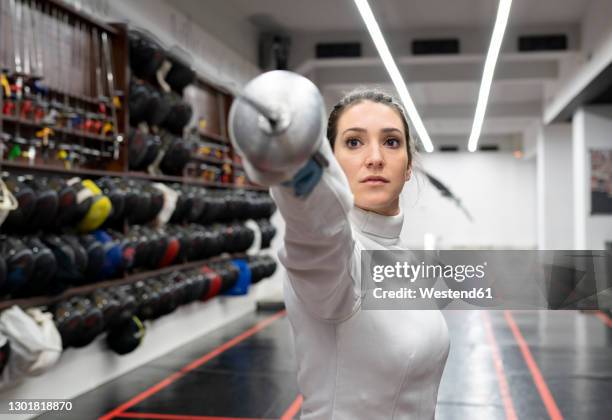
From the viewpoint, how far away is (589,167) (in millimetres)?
10312

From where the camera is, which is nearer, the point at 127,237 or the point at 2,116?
the point at 2,116

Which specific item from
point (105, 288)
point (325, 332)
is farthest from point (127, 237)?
point (325, 332)

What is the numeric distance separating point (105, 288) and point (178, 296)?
3.65 ft

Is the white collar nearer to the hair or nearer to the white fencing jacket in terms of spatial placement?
the white fencing jacket

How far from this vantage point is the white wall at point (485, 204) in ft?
69.5

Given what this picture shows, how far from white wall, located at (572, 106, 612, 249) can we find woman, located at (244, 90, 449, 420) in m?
9.88

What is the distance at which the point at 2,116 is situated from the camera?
13.3 feet

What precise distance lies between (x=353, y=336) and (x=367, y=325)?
28 millimetres

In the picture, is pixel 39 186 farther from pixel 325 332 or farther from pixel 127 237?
pixel 325 332

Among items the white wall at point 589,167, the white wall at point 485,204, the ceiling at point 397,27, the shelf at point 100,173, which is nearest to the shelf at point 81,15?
the shelf at point 100,173

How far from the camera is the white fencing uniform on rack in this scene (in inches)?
36.4

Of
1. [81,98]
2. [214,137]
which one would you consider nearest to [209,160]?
[214,137]

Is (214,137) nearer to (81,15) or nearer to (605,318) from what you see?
(81,15)

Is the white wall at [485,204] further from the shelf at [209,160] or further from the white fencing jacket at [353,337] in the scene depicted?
the white fencing jacket at [353,337]
